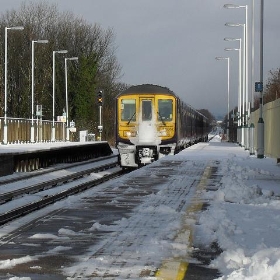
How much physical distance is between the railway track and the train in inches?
58.5

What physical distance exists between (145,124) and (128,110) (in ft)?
3.00

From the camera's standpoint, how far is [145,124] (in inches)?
1415

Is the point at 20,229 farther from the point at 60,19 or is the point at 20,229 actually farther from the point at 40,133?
the point at 60,19

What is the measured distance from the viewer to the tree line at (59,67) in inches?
3538

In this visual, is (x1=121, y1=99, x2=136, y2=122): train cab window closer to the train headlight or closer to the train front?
the train front

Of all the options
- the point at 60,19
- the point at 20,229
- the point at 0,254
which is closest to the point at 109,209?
the point at 20,229

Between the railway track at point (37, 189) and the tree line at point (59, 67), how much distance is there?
177 ft

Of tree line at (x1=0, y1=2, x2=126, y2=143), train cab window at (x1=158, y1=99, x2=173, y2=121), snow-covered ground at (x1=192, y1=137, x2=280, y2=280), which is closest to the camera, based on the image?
snow-covered ground at (x1=192, y1=137, x2=280, y2=280)

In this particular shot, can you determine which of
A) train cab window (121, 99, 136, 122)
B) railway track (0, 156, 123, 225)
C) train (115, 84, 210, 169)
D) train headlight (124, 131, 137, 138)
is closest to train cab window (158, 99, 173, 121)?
train (115, 84, 210, 169)

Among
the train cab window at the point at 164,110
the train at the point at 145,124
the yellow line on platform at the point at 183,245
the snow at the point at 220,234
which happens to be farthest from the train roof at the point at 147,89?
the yellow line on platform at the point at 183,245

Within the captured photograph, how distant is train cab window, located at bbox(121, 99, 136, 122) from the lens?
3606 cm

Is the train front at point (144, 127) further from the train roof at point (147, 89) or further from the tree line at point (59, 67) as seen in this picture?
the tree line at point (59, 67)

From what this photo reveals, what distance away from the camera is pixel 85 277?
782cm

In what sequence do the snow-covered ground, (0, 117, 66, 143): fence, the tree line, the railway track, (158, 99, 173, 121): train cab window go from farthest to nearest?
the tree line, (0, 117, 66, 143): fence, (158, 99, 173, 121): train cab window, the railway track, the snow-covered ground
